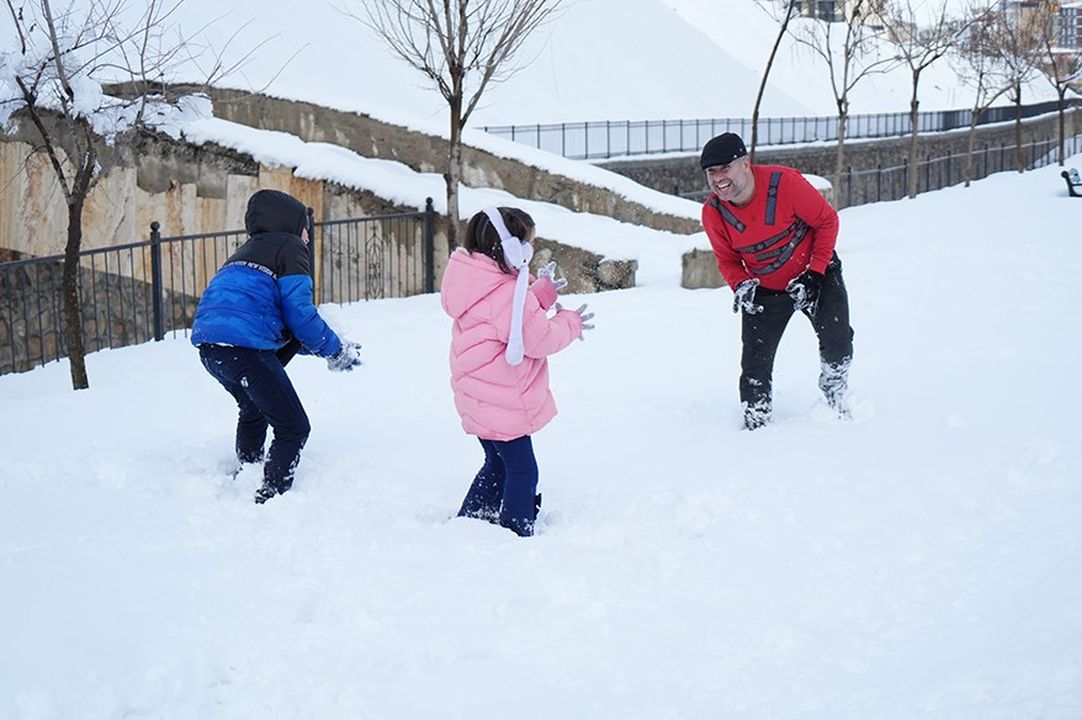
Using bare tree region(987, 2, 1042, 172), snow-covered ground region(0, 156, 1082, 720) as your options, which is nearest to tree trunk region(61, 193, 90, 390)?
snow-covered ground region(0, 156, 1082, 720)

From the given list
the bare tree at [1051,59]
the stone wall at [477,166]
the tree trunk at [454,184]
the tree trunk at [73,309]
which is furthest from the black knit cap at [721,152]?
the bare tree at [1051,59]

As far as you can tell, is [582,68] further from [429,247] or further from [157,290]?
[157,290]

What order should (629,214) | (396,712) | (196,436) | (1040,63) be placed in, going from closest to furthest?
(396,712) → (196,436) → (629,214) → (1040,63)

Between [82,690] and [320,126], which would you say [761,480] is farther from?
[320,126]

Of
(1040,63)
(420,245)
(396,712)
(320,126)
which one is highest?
(1040,63)

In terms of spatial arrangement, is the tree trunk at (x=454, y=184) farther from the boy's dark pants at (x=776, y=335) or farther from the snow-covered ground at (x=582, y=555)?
the boy's dark pants at (x=776, y=335)

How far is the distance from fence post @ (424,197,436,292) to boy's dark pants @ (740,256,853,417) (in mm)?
6494

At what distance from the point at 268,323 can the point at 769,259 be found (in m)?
2.54

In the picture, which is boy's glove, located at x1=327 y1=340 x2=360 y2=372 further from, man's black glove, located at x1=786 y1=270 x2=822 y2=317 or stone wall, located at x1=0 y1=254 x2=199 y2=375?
stone wall, located at x1=0 y1=254 x2=199 y2=375

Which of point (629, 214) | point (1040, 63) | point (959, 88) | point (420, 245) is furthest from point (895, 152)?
point (959, 88)

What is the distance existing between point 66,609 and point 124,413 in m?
3.30

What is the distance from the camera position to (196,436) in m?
6.78

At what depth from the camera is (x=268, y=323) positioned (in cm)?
554

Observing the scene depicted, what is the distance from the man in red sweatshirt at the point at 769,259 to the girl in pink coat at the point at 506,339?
4.64ft
